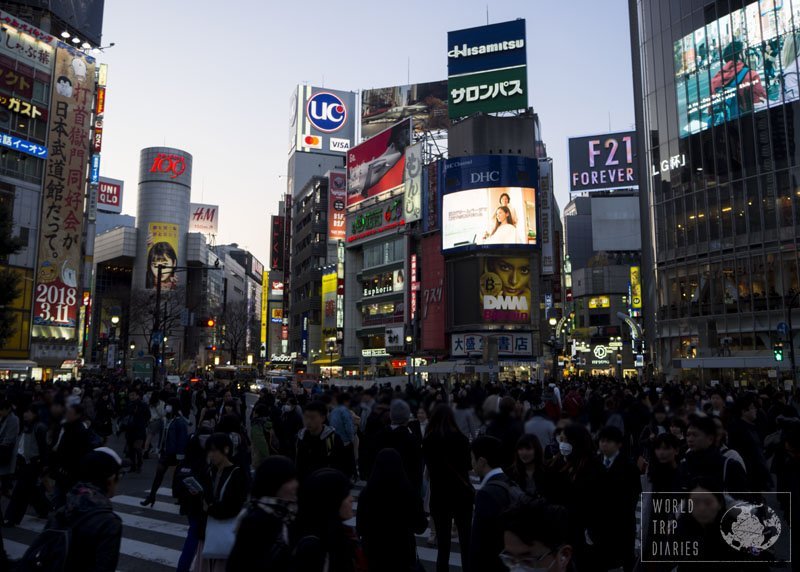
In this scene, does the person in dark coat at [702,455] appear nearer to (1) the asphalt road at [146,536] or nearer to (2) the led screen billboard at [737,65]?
(1) the asphalt road at [146,536]

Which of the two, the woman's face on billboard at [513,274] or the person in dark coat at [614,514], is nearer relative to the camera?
the person in dark coat at [614,514]

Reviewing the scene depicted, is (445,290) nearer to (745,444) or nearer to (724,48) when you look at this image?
(724,48)

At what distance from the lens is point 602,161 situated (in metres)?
92.7

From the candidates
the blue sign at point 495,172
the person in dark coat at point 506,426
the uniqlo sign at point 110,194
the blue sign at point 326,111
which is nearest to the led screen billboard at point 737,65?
the blue sign at point 495,172

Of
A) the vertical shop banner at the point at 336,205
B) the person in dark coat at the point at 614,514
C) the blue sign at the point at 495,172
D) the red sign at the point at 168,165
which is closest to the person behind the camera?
the person in dark coat at the point at 614,514

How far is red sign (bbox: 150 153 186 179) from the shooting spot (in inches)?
4747

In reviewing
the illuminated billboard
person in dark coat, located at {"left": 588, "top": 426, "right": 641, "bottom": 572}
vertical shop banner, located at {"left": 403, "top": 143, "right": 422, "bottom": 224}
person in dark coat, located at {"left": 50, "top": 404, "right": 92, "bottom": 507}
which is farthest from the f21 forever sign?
person in dark coat, located at {"left": 588, "top": 426, "right": 641, "bottom": 572}

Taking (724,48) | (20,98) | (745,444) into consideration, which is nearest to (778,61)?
(724,48)

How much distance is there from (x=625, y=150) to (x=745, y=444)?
300 feet

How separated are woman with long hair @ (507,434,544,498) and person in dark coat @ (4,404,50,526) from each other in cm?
744

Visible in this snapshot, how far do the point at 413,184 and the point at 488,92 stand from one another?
35.8 ft

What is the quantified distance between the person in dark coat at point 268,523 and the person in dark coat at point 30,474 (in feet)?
25.7

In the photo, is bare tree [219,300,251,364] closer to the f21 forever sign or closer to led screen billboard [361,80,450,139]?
led screen billboard [361,80,450,139]

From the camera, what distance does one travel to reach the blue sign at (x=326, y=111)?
4996 inches
